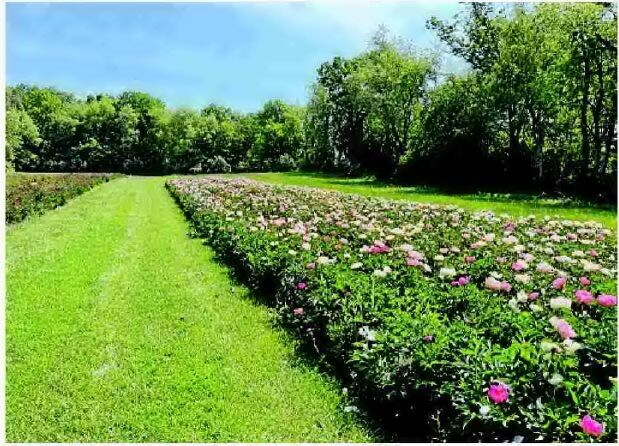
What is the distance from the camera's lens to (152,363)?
5.48m

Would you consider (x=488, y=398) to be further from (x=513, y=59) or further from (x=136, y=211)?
(x=513, y=59)

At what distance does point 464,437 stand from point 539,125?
25.6m

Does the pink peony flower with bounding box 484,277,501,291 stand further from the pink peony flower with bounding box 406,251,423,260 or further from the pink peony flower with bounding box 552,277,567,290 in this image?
the pink peony flower with bounding box 406,251,423,260

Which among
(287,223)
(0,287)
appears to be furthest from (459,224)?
(0,287)

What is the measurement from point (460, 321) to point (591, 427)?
5.43 ft

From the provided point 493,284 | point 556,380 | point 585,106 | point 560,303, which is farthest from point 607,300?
point 585,106

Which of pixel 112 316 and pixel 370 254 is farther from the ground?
pixel 370 254

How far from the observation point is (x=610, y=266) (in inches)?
229

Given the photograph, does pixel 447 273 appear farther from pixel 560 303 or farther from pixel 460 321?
pixel 560 303

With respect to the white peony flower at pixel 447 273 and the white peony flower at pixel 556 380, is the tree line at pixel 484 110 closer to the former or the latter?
the white peony flower at pixel 447 273

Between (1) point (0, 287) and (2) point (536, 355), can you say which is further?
(1) point (0, 287)

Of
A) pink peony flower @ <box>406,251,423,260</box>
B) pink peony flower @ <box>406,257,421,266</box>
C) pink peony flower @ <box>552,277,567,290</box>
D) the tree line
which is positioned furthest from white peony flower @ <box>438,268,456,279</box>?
the tree line

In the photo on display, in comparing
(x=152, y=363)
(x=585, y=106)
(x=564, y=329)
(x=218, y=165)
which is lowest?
(x=152, y=363)

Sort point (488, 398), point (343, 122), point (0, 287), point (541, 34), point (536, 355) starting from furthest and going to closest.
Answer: point (343, 122) → point (541, 34) → point (0, 287) → point (536, 355) → point (488, 398)
